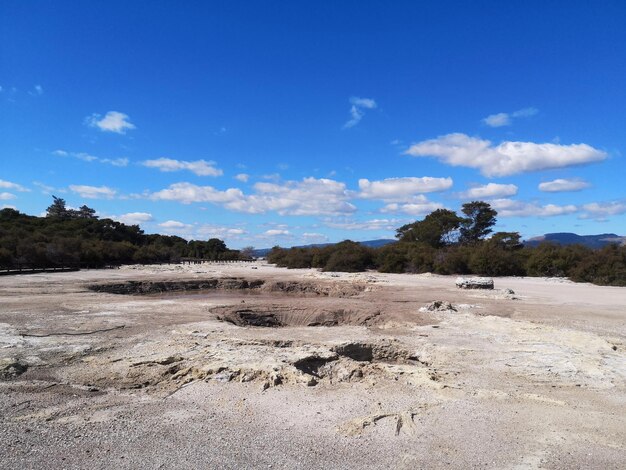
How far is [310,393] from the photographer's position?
6840mm

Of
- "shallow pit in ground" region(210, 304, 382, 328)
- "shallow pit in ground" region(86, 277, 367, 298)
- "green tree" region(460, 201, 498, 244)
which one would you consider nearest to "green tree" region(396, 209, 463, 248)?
"green tree" region(460, 201, 498, 244)

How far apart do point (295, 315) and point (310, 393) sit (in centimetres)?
1079

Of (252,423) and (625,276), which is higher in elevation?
(625,276)

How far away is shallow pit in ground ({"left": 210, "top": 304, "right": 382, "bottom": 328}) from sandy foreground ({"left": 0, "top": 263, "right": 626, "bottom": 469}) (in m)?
2.61

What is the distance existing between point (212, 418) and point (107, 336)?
6.02 m

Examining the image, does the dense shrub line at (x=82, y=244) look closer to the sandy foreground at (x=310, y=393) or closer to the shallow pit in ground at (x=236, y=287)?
the shallow pit in ground at (x=236, y=287)

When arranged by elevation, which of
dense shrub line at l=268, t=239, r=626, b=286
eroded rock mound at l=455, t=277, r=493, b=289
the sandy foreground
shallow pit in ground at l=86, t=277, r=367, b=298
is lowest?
the sandy foreground

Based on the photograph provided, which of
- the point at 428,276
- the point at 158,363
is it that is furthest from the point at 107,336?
the point at 428,276

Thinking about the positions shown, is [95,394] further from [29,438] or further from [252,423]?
[252,423]

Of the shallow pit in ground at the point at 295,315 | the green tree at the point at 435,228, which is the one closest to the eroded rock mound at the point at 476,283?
the shallow pit in ground at the point at 295,315

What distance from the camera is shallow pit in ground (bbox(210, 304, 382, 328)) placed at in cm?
1603

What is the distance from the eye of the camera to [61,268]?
36.8 meters

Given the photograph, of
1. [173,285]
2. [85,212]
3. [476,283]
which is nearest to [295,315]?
[476,283]

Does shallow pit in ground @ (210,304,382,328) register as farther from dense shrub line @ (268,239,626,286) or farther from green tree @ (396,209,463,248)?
green tree @ (396,209,463,248)
